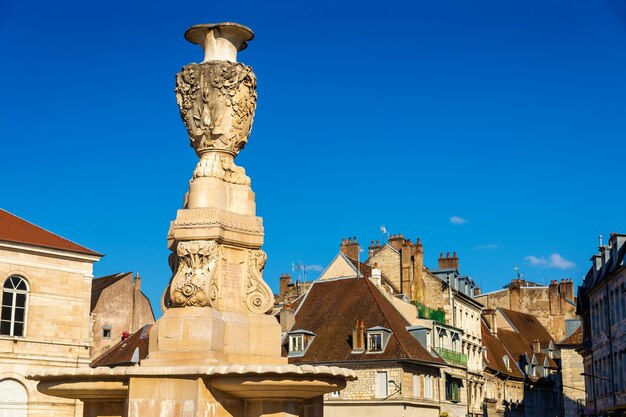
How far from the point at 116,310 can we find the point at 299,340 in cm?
1576

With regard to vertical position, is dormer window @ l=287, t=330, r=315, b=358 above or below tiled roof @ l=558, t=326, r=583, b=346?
below

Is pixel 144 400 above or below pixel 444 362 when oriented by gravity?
below

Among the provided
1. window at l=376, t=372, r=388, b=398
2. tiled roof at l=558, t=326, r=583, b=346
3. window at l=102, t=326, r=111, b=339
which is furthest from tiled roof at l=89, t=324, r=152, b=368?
tiled roof at l=558, t=326, r=583, b=346

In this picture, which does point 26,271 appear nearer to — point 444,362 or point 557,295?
point 444,362

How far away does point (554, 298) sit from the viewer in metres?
81.7

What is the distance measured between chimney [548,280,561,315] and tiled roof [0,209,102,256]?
52.8m

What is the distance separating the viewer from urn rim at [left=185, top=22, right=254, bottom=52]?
15883mm

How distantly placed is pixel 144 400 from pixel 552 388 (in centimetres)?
6303

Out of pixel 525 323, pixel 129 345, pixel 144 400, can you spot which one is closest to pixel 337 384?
pixel 144 400

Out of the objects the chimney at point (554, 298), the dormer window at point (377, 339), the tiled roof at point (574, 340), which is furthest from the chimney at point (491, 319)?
the dormer window at point (377, 339)

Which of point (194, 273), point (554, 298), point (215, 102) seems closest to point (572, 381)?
point (554, 298)

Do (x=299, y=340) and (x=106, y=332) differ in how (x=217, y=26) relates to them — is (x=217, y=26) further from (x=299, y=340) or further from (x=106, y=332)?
(x=106, y=332)

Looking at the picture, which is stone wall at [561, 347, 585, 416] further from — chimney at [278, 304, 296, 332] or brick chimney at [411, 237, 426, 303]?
chimney at [278, 304, 296, 332]

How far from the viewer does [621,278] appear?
134 feet
